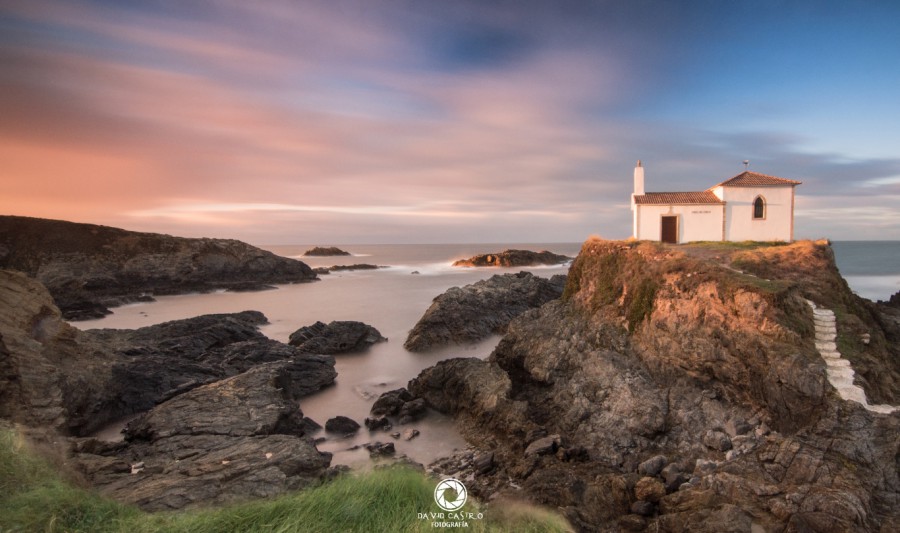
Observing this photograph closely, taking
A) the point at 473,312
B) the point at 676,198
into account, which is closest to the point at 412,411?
the point at 473,312

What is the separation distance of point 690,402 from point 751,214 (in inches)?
635

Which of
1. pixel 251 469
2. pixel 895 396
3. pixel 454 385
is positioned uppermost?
pixel 895 396

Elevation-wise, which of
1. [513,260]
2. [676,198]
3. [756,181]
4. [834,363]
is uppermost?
[756,181]

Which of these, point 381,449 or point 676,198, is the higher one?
point 676,198

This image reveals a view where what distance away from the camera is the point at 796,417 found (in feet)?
28.2

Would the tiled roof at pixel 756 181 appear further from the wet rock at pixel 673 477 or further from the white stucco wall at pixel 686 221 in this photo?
the wet rock at pixel 673 477

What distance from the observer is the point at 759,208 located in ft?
71.1

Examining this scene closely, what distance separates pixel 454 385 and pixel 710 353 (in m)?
Answer: 7.49

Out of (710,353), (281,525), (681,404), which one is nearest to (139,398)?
(281,525)

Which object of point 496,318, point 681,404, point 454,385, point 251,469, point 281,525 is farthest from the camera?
point 496,318

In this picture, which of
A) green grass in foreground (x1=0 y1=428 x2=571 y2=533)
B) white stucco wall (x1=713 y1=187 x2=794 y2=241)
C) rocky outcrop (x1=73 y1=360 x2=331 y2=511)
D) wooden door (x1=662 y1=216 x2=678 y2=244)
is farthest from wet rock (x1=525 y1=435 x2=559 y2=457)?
white stucco wall (x1=713 y1=187 x2=794 y2=241)

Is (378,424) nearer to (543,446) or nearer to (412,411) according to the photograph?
(412,411)

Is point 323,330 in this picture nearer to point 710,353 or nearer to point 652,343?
point 652,343

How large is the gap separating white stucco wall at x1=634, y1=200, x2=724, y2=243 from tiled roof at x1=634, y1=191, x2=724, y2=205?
25cm
